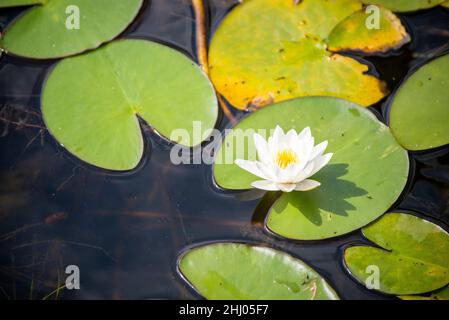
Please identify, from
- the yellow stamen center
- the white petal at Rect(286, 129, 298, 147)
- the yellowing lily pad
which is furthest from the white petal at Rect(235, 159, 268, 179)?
the yellowing lily pad

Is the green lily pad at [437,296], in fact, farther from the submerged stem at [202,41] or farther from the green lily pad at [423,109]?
the submerged stem at [202,41]

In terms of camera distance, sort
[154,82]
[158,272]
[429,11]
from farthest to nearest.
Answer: [429,11]
[154,82]
[158,272]

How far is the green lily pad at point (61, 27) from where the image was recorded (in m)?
2.94

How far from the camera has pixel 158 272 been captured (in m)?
2.40

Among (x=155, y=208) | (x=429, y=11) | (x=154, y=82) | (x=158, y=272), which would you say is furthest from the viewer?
(x=429, y=11)

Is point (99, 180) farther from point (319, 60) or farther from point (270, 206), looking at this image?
point (319, 60)

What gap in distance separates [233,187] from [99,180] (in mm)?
781

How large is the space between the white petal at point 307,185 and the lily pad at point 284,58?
1.95 feet

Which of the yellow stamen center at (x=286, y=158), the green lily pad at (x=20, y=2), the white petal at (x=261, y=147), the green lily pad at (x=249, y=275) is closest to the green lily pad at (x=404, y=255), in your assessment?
the green lily pad at (x=249, y=275)

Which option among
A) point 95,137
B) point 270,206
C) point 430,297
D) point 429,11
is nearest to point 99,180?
point 95,137

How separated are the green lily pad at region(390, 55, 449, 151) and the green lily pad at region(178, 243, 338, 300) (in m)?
0.96

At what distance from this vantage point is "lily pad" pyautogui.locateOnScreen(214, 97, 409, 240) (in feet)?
7.86
